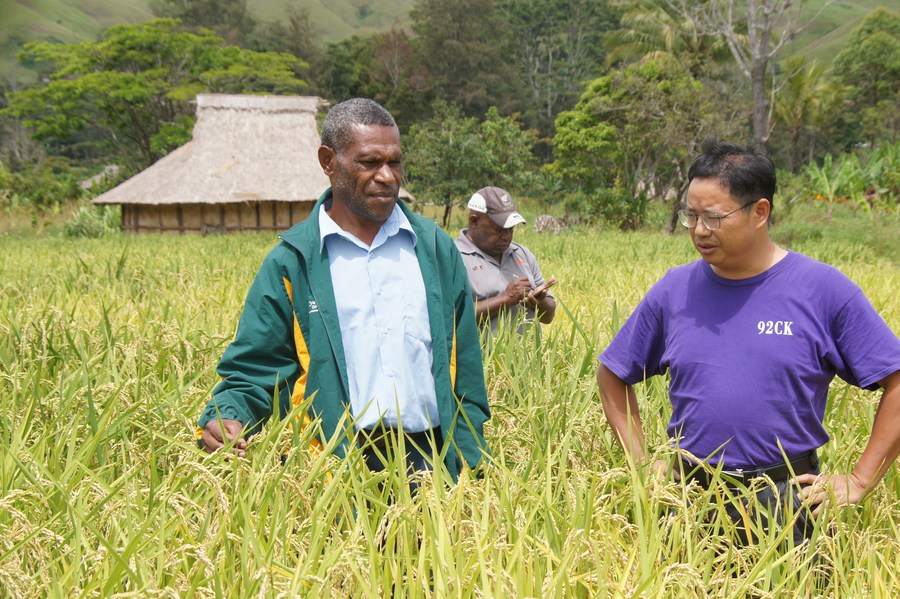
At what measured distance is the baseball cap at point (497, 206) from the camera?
11.9 ft

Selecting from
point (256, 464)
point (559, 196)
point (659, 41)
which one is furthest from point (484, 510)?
Result: point (659, 41)

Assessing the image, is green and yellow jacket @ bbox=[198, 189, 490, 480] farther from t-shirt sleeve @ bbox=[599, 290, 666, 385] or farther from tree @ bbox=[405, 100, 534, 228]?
tree @ bbox=[405, 100, 534, 228]

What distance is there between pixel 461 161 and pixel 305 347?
20725 millimetres

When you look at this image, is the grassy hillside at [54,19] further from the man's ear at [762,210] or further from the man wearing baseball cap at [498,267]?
the man's ear at [762,210]

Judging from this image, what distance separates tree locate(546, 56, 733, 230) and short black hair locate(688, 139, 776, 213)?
17.1 metres

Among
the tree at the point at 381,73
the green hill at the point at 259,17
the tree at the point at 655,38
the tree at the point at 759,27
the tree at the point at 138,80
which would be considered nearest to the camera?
the tree at the point at 759,27

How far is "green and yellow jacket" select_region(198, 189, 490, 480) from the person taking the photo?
6.73ft

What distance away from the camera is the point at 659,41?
102 ft

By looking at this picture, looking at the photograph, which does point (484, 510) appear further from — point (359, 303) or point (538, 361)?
point (538, 361)

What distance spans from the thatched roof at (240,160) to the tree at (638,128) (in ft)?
18.0

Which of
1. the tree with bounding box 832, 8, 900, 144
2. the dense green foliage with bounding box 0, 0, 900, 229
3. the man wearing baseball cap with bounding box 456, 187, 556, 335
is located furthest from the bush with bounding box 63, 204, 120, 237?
the tree with bounding box 832, 8, 900, 144

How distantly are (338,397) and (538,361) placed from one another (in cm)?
134

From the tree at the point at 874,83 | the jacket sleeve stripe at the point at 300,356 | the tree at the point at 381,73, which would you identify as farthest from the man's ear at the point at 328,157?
the tree at the point at 874,83

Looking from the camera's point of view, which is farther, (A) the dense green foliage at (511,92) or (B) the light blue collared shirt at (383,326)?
(A) the dense green foliage at (511,92)
